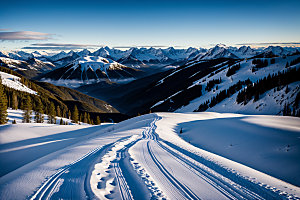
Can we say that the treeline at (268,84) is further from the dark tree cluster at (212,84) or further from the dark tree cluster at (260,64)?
the dark tree cluster at (212,84)

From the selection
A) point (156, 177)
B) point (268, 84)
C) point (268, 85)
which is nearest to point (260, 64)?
point (268, 84)

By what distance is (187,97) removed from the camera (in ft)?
308

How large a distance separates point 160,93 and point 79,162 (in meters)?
152

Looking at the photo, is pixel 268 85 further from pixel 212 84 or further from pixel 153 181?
pixel 153 181

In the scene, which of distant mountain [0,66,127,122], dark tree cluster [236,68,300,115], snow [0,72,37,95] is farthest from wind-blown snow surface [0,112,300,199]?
snow [0,72,37,95]

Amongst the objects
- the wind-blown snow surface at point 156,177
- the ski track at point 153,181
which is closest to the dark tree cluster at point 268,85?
the wind-blown snow surface at point 156,177

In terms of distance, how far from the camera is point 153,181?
5418mm

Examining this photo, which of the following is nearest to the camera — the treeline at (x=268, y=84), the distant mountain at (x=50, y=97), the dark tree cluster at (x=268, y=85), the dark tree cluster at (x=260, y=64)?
the dark tree cluster at (x=268, y=85)

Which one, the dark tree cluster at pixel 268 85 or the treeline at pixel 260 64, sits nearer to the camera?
the dark tree cluster at pixel 268 85

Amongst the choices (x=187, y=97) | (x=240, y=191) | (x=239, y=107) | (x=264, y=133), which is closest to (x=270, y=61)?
(x=187, y=97)

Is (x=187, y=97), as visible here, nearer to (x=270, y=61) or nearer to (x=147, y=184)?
(x=270, y=61)

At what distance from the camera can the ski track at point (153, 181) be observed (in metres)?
4.70

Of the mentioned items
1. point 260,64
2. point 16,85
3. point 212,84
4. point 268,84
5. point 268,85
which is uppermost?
point 260,64

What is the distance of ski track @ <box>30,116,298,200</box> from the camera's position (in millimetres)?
4695
